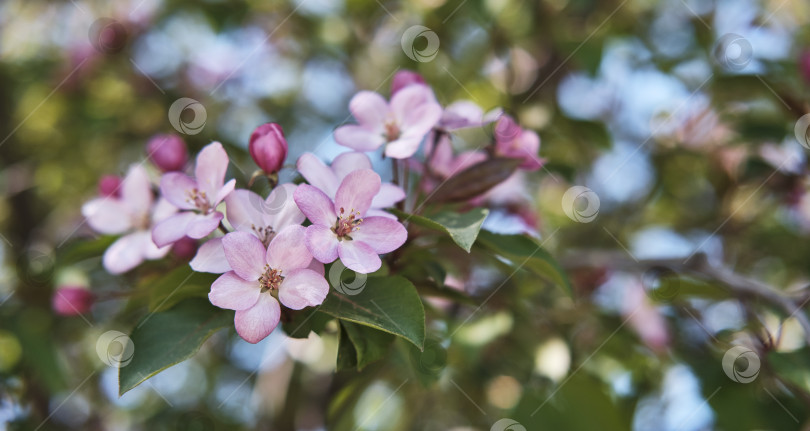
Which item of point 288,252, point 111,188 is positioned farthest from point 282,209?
point 111,188

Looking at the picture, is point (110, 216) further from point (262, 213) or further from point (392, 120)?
point (392, 120)

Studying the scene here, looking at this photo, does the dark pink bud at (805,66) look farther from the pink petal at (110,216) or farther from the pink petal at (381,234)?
the pink petal at (110,216)

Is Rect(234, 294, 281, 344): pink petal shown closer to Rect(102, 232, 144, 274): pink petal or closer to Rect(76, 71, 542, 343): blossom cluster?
Rect(76, 71, 542, 343): blossom cluster

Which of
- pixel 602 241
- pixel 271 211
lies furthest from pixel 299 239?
pixel 602 241

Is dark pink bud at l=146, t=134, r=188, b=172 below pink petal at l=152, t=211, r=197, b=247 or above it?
below

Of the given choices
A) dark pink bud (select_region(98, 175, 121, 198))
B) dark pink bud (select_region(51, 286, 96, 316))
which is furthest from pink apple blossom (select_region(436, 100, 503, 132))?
dark pink bud (select_region(51, 286, 96, 316))

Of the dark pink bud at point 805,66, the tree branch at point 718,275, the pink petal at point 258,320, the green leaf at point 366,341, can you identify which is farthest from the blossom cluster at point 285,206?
the dark pink bud at point 805,66
